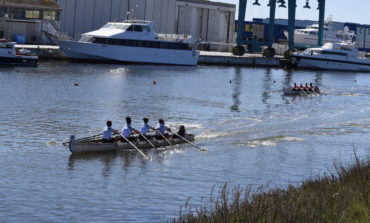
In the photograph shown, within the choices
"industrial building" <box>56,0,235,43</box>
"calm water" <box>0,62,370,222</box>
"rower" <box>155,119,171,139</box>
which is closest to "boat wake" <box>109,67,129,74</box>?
"calm water" <box>0,62,370,222</box>

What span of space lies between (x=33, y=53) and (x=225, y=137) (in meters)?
46.2

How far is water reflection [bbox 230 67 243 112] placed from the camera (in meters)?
54.4

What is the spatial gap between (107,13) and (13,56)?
28841mm

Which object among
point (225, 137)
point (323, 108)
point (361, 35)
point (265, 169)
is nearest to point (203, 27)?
point (361, 35)

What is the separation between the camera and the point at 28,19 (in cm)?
8788

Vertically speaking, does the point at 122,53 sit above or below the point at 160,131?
above

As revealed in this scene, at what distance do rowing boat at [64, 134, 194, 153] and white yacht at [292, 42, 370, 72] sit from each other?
70.4 m

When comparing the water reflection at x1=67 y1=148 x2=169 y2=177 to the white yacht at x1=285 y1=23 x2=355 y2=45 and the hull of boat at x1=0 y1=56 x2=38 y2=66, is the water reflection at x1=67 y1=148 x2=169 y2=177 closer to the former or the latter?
the hull of boat at x1=0 y1=56 x2=38 y2=66

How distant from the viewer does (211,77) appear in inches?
3167

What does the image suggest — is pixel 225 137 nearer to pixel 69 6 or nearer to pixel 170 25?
pixel 69 6

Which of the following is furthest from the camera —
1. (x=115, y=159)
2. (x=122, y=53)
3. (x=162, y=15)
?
(x=162, y=15)

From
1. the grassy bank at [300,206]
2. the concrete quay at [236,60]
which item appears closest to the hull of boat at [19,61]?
the concrete quay at [236,60]

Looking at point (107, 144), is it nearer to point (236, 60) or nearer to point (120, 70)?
point (120, 70)

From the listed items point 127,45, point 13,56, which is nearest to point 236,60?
point 127,45
